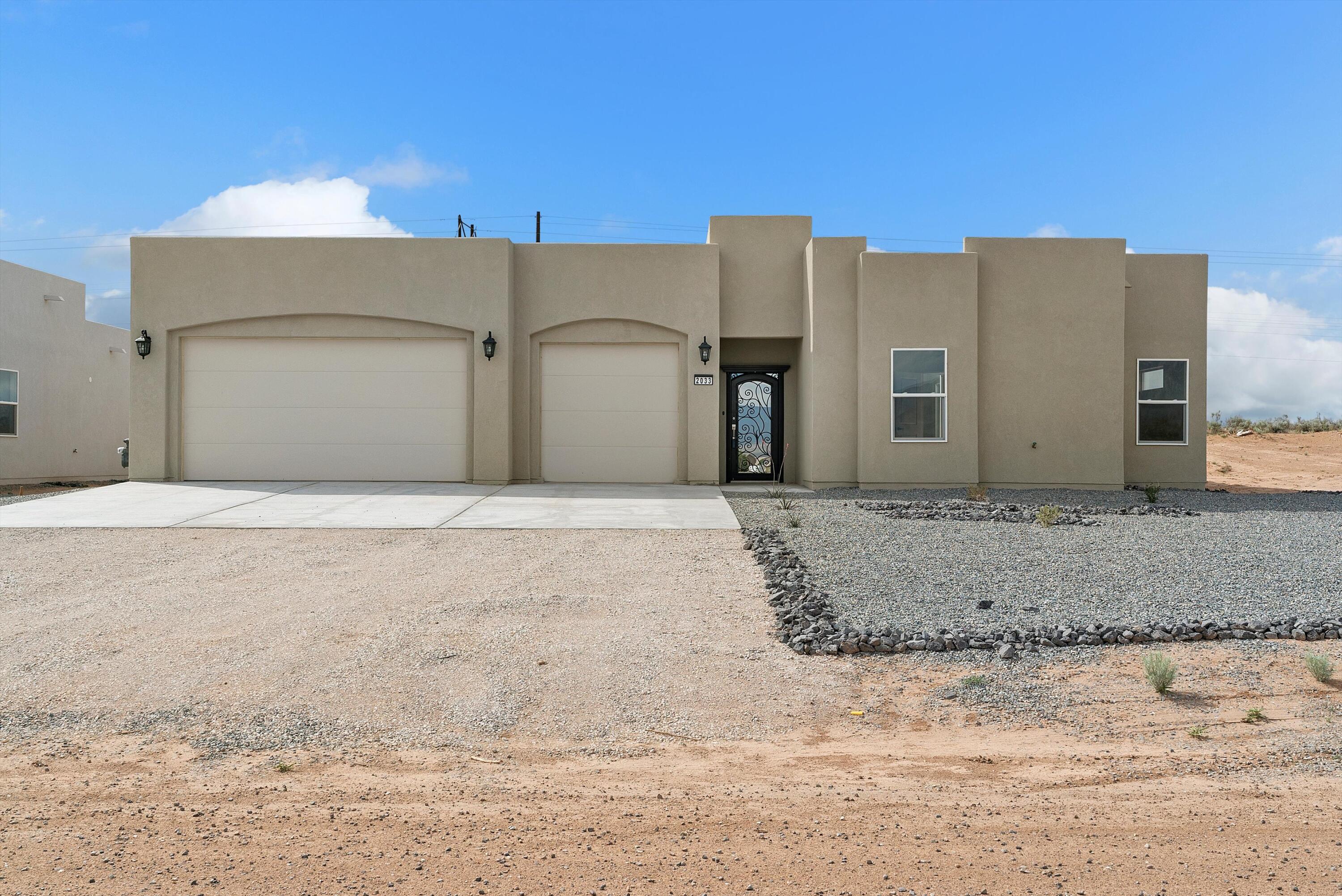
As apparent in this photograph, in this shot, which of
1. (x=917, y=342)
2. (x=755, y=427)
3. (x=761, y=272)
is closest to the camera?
(x=917, y=342)

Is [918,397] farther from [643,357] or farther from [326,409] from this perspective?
[326,409]

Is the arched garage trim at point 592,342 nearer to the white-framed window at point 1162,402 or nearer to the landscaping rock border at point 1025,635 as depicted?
the white-framed window at point 1162,402

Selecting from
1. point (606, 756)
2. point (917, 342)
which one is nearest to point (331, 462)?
point (917, 342)

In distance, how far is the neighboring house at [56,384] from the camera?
58.6 ft

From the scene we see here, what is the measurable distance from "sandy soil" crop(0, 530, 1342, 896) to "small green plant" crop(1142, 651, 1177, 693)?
0.07m

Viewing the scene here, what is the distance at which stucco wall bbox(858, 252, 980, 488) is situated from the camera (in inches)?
528

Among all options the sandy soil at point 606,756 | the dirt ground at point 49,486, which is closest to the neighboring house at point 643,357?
the dirt ground at point 49,486

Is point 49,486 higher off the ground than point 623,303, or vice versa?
point 623,303

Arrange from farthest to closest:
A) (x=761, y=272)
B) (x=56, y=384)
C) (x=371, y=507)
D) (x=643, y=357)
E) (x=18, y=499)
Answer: (x=56, y=384) < (x=761, y=272) < (x=643, y=357) < (x=18, y=499) < (x=371, y=507)

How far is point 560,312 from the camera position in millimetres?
14102

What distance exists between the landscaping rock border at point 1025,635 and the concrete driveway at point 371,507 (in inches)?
150

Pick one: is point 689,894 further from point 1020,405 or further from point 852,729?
point 1020,405

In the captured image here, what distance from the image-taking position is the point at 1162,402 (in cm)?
1461

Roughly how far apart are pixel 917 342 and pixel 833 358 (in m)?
1.37
